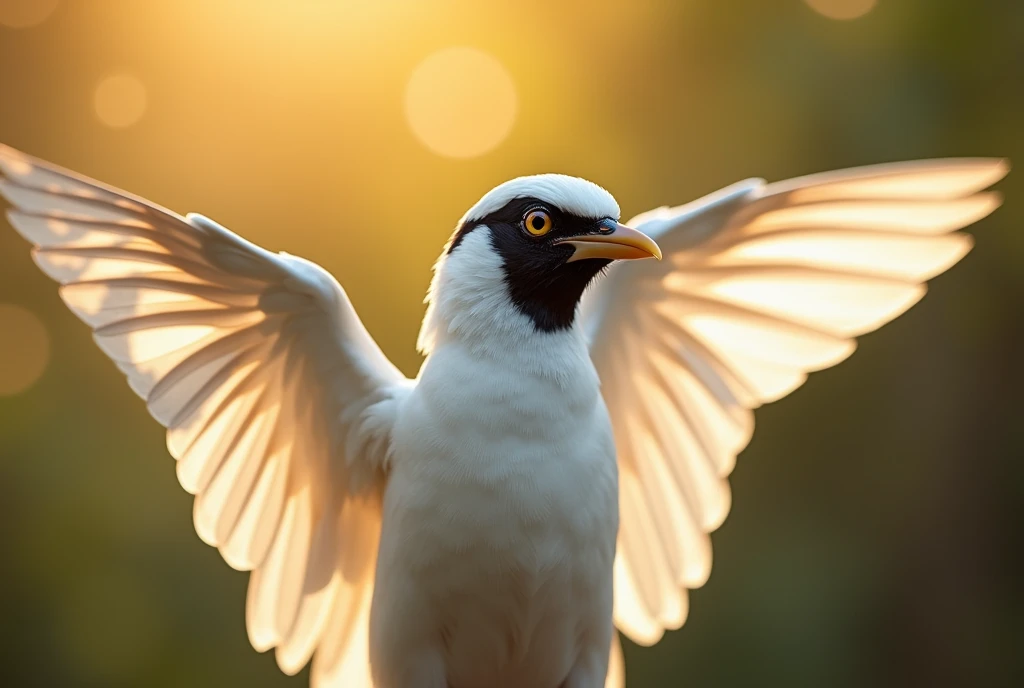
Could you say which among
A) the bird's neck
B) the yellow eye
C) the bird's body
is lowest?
the bird's body

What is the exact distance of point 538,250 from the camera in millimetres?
1474

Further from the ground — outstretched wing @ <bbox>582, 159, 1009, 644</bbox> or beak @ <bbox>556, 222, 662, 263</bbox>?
beak @ <bbox>556, 222, 662, 263</bbox>

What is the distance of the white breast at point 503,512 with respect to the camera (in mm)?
1378

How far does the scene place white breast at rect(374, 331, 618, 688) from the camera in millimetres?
1378

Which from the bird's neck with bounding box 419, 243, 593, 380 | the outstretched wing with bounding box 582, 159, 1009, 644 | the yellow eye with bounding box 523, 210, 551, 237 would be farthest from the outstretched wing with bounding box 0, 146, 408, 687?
the outstretched wing with bounding box 582, 159, 1009, 644

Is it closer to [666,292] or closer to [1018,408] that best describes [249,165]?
[666,292]

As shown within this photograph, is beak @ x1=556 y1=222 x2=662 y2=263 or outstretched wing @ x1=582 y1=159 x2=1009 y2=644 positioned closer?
beak @ x1=556 y1=222 x2=662 y2=263

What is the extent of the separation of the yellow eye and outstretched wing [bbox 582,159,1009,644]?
0.86ft

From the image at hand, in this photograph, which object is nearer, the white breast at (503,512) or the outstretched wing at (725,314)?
the white breast at (503,512)

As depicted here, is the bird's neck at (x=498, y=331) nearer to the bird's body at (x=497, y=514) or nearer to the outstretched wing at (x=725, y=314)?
the bird's body at (x=497, y=514)

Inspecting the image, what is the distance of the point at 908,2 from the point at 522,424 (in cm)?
309

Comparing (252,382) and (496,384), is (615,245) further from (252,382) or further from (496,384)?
(252,382)

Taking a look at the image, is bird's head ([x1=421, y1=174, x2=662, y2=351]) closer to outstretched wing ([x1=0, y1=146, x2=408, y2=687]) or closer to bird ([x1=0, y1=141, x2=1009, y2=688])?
bird ([x1=0, y1=141, x2=1009, y2=688])

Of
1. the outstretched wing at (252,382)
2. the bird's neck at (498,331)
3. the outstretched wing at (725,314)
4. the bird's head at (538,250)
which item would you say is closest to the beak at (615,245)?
the bird's head at (538,250)
